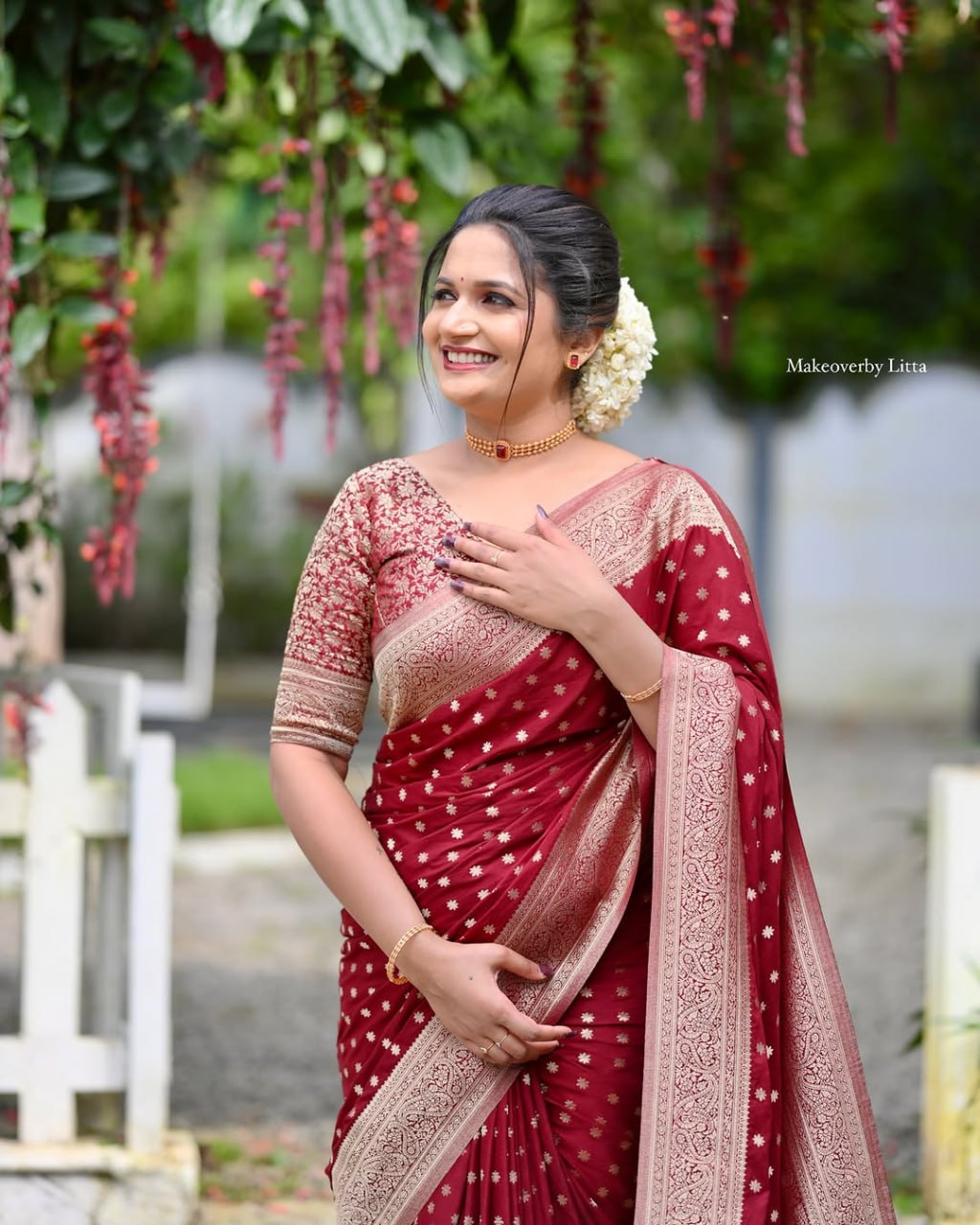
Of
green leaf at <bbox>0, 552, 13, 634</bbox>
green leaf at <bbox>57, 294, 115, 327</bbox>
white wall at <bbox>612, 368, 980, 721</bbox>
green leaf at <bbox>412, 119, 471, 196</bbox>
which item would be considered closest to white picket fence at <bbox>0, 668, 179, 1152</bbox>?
green leaf at <bbox>0, 552, 13, 634</bbox>

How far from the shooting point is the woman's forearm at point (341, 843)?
202 cm

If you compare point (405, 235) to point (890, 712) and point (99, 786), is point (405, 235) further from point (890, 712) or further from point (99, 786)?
point (890, 712)

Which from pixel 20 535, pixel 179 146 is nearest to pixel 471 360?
pixel 179 146

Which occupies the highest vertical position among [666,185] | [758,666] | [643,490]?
[666,185]

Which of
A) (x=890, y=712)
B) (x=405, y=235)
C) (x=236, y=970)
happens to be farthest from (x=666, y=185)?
(x=405, y=235)

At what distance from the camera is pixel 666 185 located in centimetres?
1241

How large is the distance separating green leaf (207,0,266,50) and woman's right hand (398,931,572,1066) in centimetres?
149

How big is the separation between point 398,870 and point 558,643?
14.1 inches

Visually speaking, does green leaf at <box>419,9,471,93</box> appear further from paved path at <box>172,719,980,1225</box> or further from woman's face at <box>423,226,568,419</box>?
paved path at <box>172,719,980,1225</box>

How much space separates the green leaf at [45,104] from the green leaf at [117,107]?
0.22ft

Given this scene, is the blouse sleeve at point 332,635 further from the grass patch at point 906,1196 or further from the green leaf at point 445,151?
the grass patch at point 906,1196

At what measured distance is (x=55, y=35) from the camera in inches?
117

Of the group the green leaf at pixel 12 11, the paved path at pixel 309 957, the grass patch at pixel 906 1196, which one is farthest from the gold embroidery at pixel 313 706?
the grass patch at pixel 906 1196

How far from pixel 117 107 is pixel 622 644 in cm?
166
